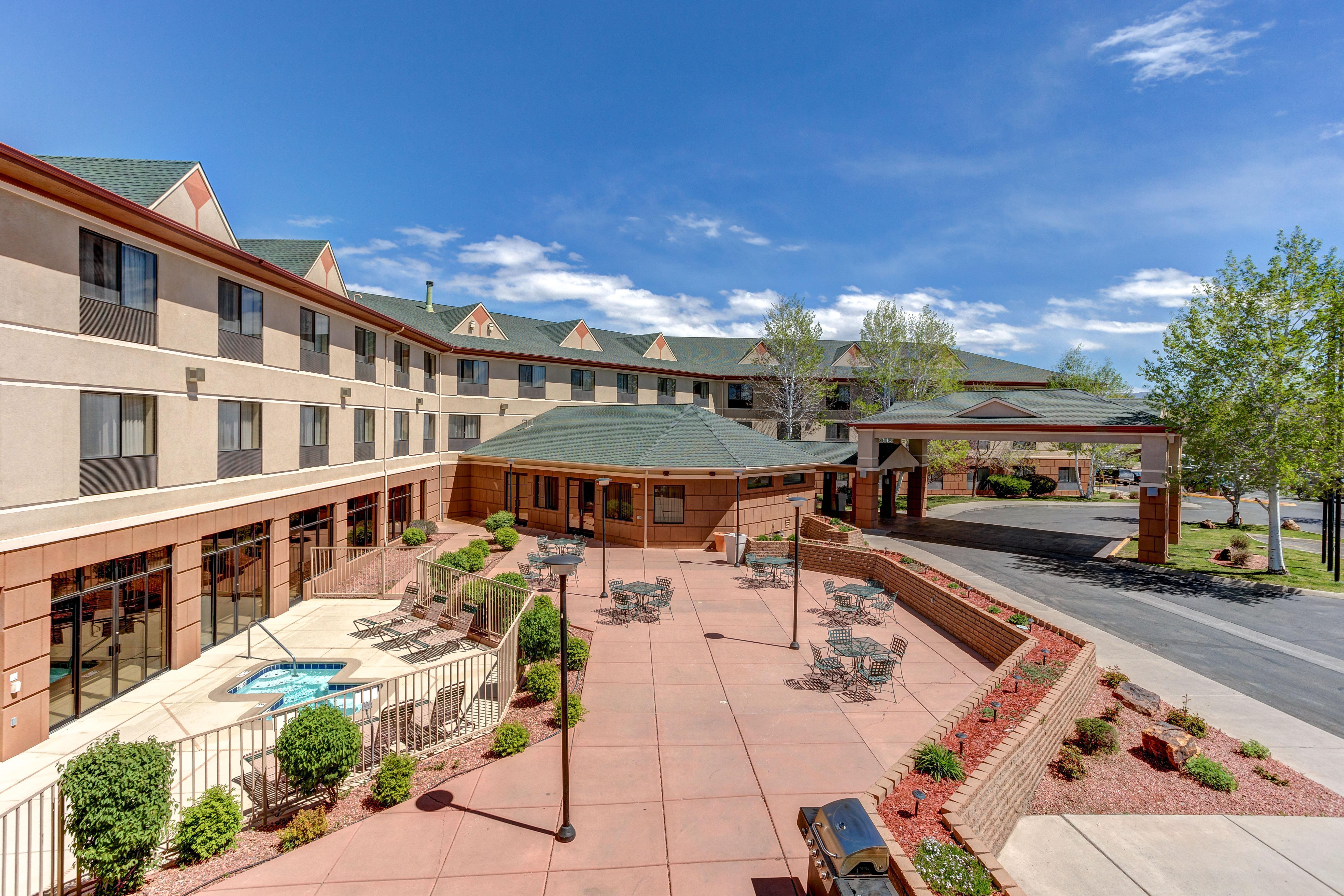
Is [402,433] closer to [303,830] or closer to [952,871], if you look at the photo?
[303,830]

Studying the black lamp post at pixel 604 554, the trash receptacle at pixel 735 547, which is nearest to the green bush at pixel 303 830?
the black lamp post at pixel 604 554

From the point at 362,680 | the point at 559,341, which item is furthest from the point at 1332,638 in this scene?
the point at 559,341

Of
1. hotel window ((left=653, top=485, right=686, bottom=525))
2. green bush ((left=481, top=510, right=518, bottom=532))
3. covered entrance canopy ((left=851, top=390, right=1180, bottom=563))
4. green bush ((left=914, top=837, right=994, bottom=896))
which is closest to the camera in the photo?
green bush ((left=914, top=837, right=994, bottom=896))

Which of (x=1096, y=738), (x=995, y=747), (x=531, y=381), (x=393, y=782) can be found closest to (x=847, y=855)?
(x=995, y=747)

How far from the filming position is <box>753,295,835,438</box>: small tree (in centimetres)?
4475

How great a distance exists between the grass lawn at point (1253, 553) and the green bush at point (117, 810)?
30.6 meters

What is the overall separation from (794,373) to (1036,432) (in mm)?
20197

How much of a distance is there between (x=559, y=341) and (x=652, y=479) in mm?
19667

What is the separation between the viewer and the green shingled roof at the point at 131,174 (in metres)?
12.9

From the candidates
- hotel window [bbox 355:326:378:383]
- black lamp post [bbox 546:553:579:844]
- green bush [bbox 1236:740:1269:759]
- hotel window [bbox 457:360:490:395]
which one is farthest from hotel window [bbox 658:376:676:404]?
black lamp post [bbox 546:553:579:844]

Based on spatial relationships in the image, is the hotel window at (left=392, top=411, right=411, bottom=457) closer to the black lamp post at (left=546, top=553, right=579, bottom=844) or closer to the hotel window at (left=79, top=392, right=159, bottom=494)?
the hotel window at (left=79, top=392, right=159, bottom=494)

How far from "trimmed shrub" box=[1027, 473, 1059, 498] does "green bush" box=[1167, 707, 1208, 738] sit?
138 feet

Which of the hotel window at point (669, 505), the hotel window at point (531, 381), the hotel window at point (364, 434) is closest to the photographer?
the hotel window at point (364, 434)

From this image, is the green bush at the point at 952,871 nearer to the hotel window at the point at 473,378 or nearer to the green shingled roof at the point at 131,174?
the green shingled roof at the point at 131,174
